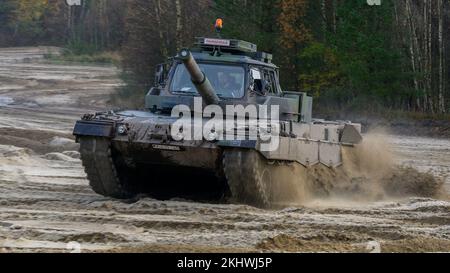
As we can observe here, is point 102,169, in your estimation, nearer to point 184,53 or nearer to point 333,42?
point 184,53

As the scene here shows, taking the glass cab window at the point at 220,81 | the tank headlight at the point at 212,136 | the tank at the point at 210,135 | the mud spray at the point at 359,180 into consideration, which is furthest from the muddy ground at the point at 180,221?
the glass cab window at the point at 220,81

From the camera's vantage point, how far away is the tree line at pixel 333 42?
26.9 m

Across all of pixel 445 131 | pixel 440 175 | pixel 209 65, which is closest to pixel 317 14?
pixel 445 131

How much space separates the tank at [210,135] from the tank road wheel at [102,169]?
12 millimetres

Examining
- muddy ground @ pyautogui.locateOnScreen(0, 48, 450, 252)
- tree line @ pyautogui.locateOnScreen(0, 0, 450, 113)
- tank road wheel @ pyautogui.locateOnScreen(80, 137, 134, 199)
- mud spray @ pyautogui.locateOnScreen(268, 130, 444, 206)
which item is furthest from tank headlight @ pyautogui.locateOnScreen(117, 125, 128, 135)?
tree line @ pyautogui.locateOnScreen(0, 0, 450, 113)

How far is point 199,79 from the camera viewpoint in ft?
38.9

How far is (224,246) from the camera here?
8.43 m

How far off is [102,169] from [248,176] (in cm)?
199

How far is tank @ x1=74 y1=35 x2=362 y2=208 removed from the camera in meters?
11.1

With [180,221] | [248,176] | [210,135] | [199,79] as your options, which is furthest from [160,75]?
[180,221]

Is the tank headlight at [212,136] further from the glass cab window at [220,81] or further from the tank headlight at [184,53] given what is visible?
the glass cab window at [220,81]

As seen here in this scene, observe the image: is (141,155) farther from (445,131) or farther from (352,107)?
(352,107)

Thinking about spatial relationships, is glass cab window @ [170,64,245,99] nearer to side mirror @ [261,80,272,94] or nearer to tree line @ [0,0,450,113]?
side mirror @ [261,80,272,94]
